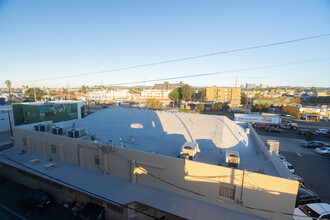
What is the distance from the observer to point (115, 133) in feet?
49.8

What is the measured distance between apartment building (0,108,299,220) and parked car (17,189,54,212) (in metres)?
0.73

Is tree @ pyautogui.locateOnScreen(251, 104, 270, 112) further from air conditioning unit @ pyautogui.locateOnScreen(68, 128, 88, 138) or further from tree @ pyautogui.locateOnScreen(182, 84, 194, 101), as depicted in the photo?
air conditioning unit @ pyautogui.locateOnScreen(68, 128, 88, 138)

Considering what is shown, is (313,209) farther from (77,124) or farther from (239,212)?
(77,124)

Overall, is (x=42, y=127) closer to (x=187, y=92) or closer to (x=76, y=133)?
(x=76, y=133)

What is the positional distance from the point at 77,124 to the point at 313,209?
896 inches

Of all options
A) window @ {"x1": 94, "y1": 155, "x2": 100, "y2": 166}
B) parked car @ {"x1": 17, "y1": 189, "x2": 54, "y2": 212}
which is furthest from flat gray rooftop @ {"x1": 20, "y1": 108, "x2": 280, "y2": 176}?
parked car @ {"x1": 17, "y1": 189, "x2": 54, "y2": 212}

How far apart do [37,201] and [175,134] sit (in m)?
11.5

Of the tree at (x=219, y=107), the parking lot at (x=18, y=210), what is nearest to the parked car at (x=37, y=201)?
the parking lot at (x=18, y=210)

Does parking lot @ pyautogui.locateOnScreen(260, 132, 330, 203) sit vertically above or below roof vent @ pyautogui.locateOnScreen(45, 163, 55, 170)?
below

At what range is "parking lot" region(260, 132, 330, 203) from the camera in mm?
14180

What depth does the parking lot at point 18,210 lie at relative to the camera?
10.8 metres

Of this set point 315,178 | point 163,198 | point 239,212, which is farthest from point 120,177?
point 315,178

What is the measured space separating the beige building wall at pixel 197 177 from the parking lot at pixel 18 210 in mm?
3409

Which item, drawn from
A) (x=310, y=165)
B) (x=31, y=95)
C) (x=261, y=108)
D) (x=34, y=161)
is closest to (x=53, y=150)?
(x=34, y=161)
